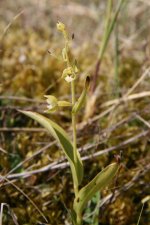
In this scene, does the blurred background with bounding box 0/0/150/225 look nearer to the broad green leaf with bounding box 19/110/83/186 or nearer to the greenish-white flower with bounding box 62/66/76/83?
the greenish-white flower with bounding box 62/66/76/83

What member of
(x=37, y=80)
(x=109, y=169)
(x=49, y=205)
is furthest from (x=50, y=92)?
(x=109, y=169)

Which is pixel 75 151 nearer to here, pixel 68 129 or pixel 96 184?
pixel 96 184

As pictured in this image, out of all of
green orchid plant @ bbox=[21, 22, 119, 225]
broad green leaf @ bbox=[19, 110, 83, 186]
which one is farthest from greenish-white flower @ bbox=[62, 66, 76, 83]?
broad green leaf @ bbox=[19, 110, 83, 186]

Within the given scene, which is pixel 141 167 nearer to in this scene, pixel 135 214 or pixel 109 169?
pixel 135 214

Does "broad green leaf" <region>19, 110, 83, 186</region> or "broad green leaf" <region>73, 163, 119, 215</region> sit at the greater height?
"broad green leaf" <region>19, 110, 83, 186</region>

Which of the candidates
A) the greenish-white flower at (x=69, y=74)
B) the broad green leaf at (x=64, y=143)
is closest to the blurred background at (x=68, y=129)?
the greenish-white flower at (x=69, y=74)

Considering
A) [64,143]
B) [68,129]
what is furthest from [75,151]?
[68,129]

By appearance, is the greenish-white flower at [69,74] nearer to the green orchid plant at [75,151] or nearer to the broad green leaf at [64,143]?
the green orchid plant at [75,151]
